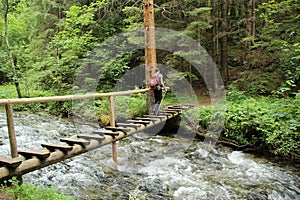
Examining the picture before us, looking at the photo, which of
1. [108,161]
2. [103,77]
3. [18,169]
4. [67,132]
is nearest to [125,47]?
[103,77]

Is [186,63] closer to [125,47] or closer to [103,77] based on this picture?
[125,47]

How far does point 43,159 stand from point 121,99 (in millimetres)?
7390

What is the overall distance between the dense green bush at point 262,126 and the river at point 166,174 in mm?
463

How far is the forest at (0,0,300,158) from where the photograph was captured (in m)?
7.50

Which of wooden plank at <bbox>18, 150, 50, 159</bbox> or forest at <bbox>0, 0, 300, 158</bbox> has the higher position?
forest at <bbox>0, 0, 300, 158</bbox>

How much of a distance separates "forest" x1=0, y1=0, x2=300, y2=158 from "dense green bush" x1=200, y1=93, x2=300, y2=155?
2 cm

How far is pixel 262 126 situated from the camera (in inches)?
273

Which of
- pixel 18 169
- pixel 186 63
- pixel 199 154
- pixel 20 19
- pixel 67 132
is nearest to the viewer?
pixel 18 169

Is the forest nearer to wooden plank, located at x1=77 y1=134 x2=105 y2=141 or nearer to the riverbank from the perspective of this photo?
the riverbank

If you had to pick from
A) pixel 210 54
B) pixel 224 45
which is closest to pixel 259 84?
pixel 224 45

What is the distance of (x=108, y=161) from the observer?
259 inches

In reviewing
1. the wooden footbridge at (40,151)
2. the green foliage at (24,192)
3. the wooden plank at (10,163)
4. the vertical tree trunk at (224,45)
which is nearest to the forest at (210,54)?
the vertical tree trunk at (224,45)

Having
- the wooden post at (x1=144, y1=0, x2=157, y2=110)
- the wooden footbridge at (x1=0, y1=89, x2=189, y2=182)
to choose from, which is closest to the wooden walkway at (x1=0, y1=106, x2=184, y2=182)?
the wooden footbridge at (x1=0, y1=89, x2=189, y2=182)

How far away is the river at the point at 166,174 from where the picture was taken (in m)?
4.88
